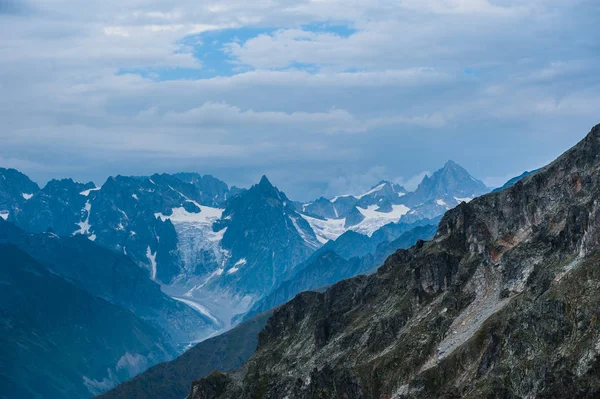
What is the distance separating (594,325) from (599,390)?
791 inches

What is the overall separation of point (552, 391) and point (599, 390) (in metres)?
11.4

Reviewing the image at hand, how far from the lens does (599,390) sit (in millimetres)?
183750

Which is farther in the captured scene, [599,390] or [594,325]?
[594,325]

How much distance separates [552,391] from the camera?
630 feet

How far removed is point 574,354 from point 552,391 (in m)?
11.4

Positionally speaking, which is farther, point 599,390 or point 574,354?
point 574,354

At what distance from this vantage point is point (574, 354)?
198m

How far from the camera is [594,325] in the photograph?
200 meters

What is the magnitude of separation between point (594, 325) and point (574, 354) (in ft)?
27.2
